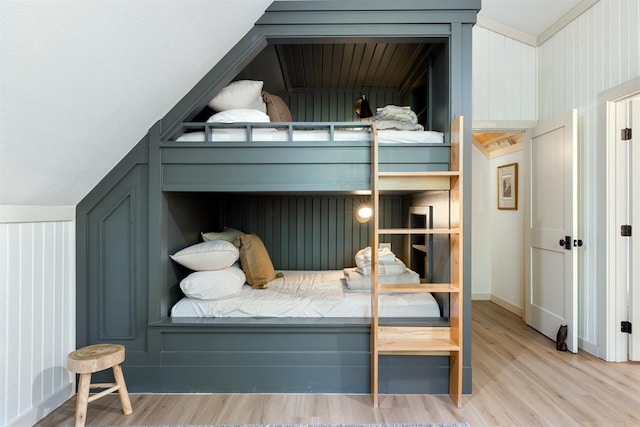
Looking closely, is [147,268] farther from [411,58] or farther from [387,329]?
[411,58]

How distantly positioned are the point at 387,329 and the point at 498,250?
3.00 m

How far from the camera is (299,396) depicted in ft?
7.32

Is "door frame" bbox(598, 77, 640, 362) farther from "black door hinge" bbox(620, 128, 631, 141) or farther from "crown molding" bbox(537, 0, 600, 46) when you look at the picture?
"crown molding" bbox(537, 0, 600, 46)

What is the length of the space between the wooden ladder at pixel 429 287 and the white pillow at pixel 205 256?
100cm

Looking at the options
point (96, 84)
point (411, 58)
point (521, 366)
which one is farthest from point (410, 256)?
point (96, 84)

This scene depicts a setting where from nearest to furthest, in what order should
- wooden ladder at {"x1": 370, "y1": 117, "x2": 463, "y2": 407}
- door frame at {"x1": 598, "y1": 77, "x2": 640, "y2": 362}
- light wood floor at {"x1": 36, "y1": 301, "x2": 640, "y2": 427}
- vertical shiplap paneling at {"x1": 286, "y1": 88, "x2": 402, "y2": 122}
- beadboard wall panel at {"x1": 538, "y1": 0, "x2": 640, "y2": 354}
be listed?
light wood floor at {"x1": 36, "y1": 301, "x2": 640, "y2": 427}, wooden ladder at {"x1": 370, "y1": 117, "x2": 463, "y2": 407}, beadboard wall panel at {"x1": 538, "y1": 0, "x2": 640, "y2": 354}, door frame at {"x1": 598, "y1": 77, "x2": 640, "y2": 362}, vertical shiplap paneling at {"x1": 286, "y1": 88, "x2": 402, "y2": 122}

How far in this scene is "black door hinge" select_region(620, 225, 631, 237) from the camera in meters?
2.76

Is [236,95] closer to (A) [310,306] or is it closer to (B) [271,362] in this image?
(A) [310,306]

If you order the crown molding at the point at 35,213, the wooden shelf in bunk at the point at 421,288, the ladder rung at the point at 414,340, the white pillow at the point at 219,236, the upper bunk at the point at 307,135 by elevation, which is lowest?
Result: the ladder rung at the point at 414,340

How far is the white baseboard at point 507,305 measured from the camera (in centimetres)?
405

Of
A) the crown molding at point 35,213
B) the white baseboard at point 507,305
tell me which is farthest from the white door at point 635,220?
the crown molding at point 35,213

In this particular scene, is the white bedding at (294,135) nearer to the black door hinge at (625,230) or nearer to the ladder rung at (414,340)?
the ladder rung at (414,340)

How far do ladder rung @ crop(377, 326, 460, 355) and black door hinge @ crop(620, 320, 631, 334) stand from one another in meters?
1.64

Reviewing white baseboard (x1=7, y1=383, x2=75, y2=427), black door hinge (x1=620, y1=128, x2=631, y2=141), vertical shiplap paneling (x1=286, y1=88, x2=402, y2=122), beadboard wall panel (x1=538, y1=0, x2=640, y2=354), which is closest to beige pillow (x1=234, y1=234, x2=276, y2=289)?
white baseboard (x1=7, y1=383, x2=75, y2=427)
